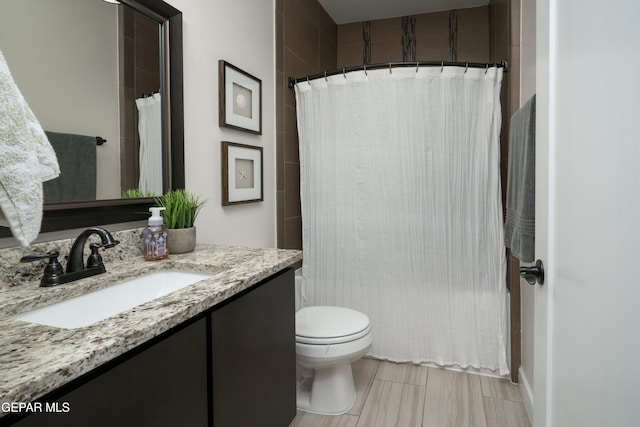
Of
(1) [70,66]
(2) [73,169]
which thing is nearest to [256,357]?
(2) [73,169]

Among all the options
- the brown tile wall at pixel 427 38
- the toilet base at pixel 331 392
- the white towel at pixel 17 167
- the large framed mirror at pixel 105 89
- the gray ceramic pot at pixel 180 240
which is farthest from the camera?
the brown tile wall at pixel 427 38

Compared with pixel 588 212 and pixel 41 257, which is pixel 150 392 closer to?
pixel 41 257

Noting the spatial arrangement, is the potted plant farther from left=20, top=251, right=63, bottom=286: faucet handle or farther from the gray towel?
left=20, top=251, right=63, bottom=286: faucet handle

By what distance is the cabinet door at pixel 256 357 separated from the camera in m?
1.02

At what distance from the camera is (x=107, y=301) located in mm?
1071

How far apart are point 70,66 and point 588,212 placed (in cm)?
147

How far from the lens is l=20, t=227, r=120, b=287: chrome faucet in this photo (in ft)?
3.24

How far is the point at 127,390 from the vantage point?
2.35 feet

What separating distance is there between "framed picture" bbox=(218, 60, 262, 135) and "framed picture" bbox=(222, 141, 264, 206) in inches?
4.5

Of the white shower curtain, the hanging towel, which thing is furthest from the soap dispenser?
the hanging towel

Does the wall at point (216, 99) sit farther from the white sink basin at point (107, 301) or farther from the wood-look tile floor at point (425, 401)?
the wood-look tile floor at point (425, 401)

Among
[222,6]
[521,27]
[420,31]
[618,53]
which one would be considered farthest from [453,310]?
[420,31]

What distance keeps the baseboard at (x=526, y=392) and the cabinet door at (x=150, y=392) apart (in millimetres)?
1568

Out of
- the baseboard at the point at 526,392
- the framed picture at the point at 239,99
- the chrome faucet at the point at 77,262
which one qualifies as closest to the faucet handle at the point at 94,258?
the chrome faucet at the point at 77,262
